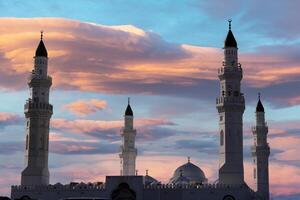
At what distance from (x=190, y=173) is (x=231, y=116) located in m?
20.8

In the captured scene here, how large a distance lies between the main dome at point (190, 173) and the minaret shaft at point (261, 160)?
29.1 feet

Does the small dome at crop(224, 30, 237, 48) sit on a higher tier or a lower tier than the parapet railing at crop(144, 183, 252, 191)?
higher

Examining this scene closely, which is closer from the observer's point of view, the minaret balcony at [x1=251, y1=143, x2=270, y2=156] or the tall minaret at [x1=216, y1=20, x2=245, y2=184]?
the tall minaret at [x1=216, y1=20, x2=245, y2=184]

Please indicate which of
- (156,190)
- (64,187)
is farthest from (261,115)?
(64,187)

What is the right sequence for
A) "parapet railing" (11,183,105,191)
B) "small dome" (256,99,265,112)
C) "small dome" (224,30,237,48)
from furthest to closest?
"small dome" (256,99,265,112), "small dome" (224,30,237,48), "parapet railing" (11,183,105,191)

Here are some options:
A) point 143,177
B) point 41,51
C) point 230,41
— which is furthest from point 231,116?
point 41,51

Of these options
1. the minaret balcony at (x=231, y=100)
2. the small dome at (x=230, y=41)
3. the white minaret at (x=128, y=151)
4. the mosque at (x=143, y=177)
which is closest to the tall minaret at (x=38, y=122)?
the mosque at (x=143, y=177)

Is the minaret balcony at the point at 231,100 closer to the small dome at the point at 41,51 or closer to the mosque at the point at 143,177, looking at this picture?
the mosque at the point at 143,177

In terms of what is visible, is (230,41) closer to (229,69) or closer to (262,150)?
(229,69)

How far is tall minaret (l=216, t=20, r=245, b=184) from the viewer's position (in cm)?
8188

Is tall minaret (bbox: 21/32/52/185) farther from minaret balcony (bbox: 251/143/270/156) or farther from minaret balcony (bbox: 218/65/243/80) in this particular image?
minaret balcony (bbox: 251/143/270/156)

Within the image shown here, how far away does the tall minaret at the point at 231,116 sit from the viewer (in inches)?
3223

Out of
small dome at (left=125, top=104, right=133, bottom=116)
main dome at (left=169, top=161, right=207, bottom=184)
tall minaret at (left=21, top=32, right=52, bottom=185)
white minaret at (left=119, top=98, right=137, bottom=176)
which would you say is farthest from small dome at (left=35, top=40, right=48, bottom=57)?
main dome at (left=169, top=161, right=207, bottom=184)

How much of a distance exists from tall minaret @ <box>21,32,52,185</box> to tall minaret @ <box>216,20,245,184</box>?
2533 centimetres
